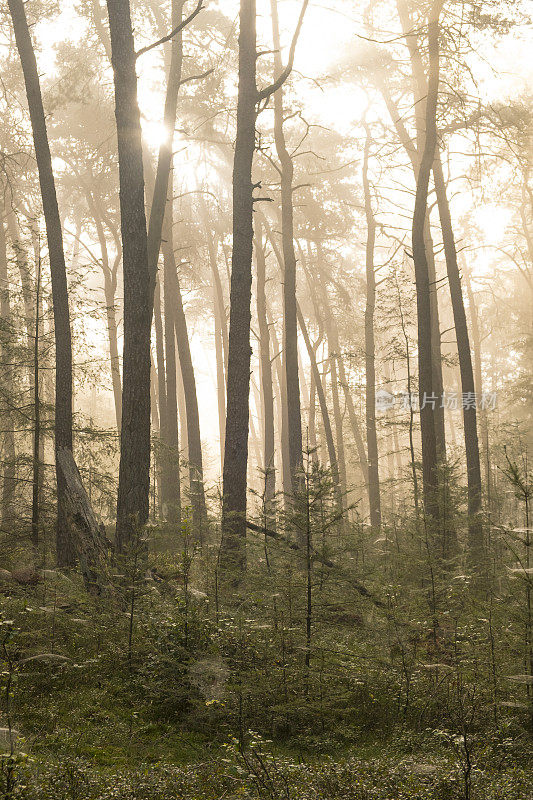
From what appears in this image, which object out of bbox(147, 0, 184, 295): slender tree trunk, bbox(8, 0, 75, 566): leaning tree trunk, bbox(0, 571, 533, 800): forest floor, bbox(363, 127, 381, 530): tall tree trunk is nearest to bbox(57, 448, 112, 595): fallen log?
bbox(0, 571, 533, 800): forest floor

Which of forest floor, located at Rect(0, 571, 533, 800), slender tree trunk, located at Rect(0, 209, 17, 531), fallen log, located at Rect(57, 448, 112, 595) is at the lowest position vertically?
forest floor, located at Rect(0, 571, 533, 800)

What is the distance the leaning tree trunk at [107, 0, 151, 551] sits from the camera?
29.5ft

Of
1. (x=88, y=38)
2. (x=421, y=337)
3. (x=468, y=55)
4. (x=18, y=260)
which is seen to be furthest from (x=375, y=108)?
(x=18, y=260)

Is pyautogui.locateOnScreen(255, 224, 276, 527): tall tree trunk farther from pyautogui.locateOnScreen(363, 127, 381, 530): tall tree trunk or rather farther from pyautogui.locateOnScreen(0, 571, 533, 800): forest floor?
pyautogui.locateOnScreen(0, 571, 533, 800): forest floor

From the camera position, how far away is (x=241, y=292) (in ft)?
34.5

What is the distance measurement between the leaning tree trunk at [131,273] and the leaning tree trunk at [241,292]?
1513 millimetres

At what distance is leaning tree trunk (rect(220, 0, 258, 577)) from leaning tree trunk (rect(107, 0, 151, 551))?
151 centimetres

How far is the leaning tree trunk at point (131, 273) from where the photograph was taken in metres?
8.98

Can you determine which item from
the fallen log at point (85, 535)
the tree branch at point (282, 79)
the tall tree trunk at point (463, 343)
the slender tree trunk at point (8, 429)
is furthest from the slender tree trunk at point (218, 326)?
the fallen log at point (85, 535)

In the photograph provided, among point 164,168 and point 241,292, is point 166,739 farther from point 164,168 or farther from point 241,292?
point 164,168

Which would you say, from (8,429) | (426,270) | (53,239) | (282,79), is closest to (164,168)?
(53,239)

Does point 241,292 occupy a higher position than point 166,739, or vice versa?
point 241,292

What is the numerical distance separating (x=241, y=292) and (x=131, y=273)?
2.05 m

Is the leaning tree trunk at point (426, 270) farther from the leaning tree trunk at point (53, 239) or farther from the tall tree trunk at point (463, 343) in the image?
the leaning tree trunk at point (53, 239)
